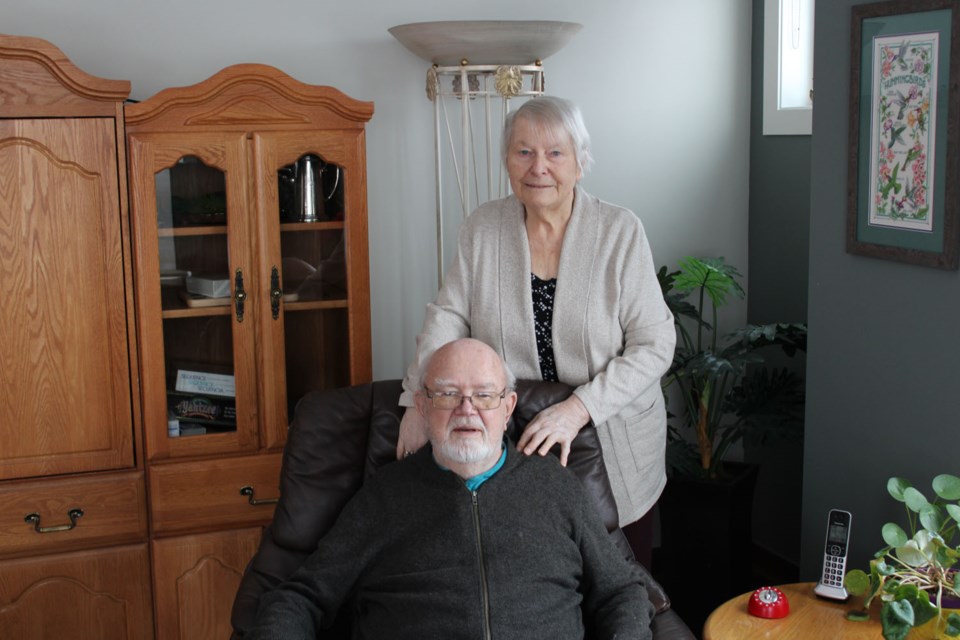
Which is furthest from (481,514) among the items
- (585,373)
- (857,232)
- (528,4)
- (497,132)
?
(528,4)

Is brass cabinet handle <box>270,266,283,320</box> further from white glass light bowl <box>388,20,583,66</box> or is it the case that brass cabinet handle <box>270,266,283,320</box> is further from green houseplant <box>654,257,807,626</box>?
green houseplant <box>654,257,807,626</box>

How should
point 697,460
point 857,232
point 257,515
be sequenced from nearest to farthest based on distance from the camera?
point 857,232
point 257,515
point 697,460

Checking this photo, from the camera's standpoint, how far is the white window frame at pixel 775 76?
11.4ft

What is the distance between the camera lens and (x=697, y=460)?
3330 millimetres

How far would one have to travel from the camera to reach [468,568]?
200cm

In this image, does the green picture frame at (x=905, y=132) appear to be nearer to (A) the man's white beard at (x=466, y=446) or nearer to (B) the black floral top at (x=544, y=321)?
(B) the black floral top at (x=544, y=321)

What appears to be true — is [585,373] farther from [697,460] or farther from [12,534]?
[12,534]

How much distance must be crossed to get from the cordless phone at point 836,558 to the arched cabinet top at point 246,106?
154cm

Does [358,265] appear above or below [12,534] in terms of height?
above

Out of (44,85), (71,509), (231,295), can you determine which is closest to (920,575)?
(231,295)

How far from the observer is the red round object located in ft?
7.17

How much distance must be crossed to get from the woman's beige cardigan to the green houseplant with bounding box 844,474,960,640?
1.78 feet

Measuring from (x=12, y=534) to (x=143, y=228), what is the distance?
2.74ft

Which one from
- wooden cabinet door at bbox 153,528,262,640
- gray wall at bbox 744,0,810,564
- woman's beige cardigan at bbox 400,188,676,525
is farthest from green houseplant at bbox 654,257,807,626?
wooden cabinet door at bbox 153,528,262,640
